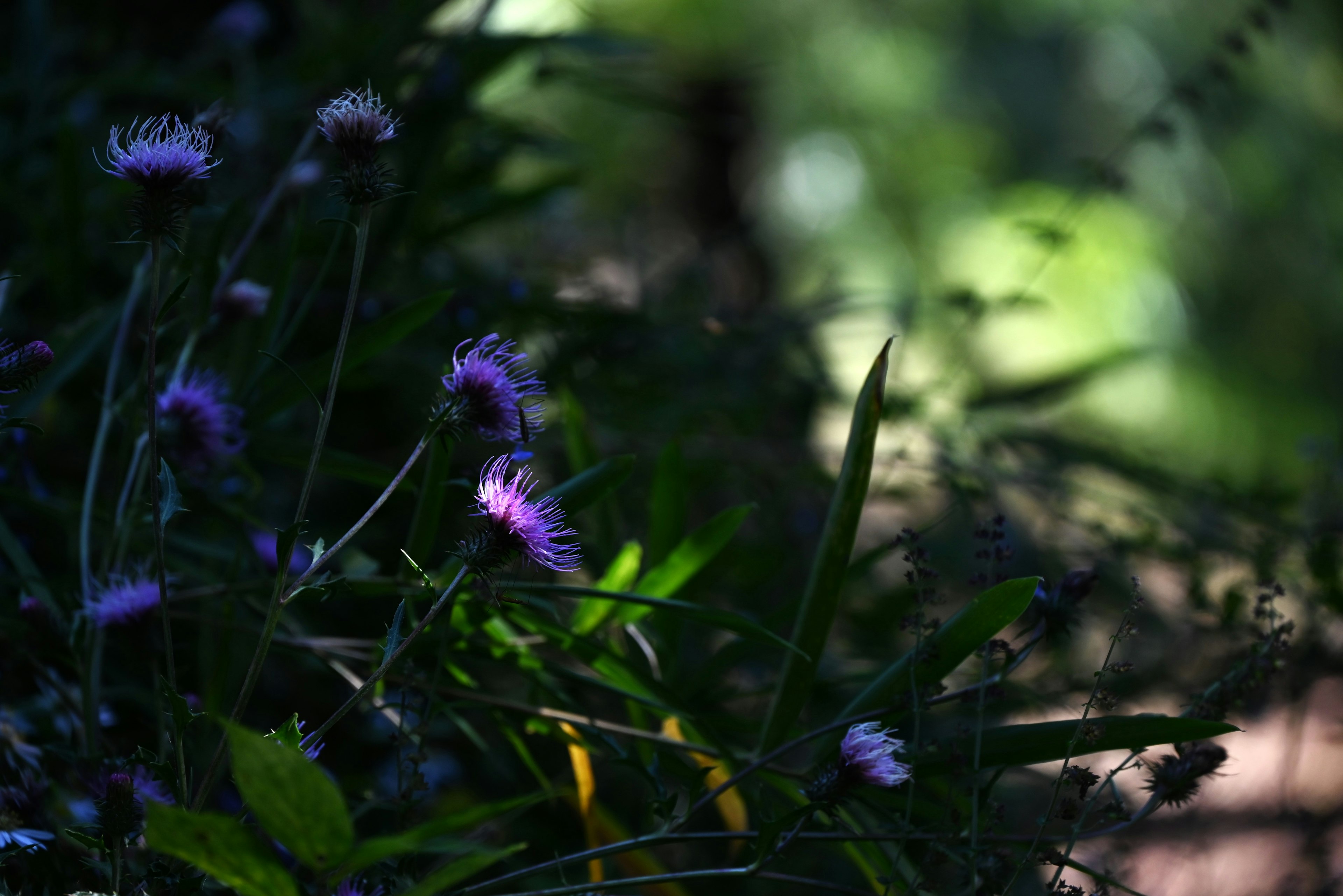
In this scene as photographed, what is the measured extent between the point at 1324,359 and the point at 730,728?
2786 mm

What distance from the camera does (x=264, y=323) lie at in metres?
0.41

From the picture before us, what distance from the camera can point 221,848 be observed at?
198 millimetres

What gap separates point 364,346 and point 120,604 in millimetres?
124

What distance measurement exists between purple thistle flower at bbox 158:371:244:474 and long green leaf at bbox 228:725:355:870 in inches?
8.7

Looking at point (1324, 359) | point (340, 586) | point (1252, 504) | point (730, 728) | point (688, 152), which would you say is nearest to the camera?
point (340, 586)

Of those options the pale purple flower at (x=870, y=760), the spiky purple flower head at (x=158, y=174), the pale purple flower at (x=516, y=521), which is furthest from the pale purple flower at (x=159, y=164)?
the pale purple flower at (x=870, y=760)

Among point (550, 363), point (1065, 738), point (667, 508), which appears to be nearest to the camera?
point (1065, 738)

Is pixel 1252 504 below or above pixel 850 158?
below

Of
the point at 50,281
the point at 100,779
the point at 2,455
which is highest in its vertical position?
the point at 50,281

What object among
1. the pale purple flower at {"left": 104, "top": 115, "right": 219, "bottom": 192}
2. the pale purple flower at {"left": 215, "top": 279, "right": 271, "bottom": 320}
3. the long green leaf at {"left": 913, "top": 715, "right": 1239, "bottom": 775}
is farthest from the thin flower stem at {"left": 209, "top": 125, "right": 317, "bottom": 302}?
the long green leaf at {"left": 913, "top": 715, "right": 1239, "bottom": 775}

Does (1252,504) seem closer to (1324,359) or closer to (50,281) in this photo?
(50,281)

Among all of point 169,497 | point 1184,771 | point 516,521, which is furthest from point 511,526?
point 1184,771

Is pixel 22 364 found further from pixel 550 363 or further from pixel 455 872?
pixel 550 363

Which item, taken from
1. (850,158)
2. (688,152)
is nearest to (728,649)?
(688,152)
